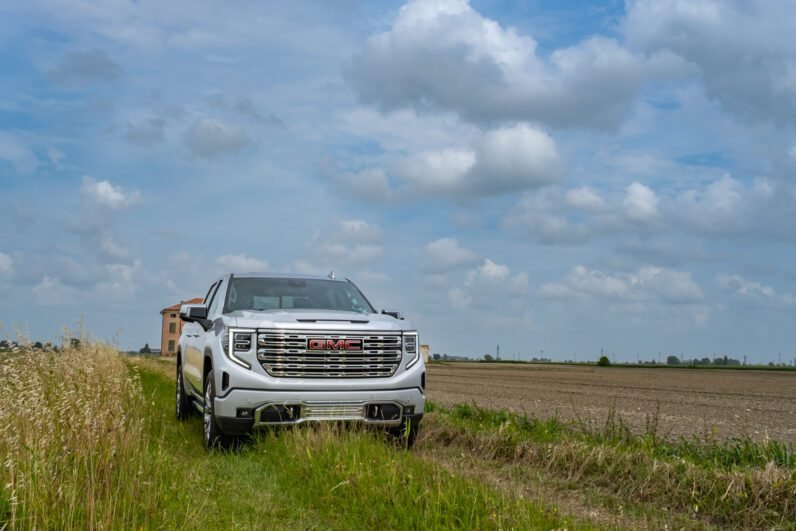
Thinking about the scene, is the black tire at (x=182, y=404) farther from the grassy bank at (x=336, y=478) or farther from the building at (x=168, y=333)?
the building at (x=168, y=333)

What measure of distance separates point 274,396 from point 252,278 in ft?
8.00

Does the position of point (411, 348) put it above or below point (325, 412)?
above

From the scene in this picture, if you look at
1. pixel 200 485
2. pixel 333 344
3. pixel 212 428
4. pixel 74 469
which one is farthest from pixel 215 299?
pixel 74 469

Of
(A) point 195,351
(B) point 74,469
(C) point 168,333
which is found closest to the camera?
(B) point 74,469

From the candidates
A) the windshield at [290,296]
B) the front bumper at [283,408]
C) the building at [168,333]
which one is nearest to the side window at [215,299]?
the windshield at [290,296]

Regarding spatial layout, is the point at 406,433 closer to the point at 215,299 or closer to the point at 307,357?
the point at 307,357

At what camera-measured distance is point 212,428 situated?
8711 millimetres

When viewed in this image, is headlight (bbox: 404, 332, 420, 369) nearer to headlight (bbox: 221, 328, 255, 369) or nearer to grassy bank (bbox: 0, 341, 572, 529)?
grassy bank (bbox: 0, 341, 572, 529)

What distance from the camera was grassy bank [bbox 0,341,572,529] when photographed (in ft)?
16.3

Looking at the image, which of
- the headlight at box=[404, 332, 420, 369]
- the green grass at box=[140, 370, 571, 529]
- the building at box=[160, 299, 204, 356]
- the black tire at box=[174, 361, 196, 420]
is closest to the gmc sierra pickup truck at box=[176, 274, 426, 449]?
the headlight at box=[404, 332, 420, 369]

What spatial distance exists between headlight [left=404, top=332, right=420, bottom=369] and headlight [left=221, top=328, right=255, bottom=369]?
5.70 ft

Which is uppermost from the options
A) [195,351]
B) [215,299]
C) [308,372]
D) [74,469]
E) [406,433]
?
[215,299]

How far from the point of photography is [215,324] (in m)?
9.10

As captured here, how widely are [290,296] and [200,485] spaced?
11.3 ft
